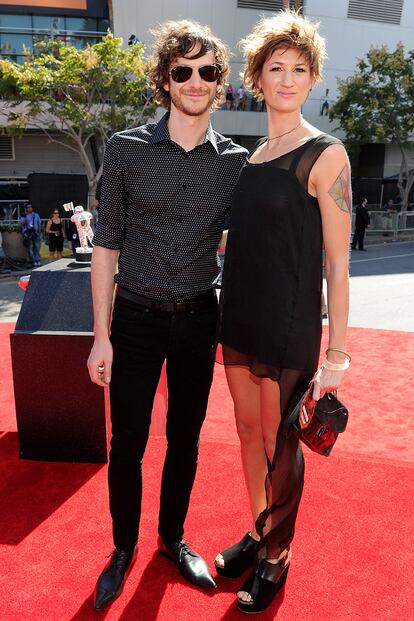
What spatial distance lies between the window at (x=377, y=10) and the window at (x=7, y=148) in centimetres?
1789

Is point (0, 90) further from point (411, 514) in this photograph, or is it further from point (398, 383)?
point (411, 514)

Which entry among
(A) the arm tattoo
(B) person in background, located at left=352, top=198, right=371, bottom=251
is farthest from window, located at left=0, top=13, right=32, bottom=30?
(A) the arm tattoo

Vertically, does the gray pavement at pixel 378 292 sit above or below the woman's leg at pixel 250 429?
below

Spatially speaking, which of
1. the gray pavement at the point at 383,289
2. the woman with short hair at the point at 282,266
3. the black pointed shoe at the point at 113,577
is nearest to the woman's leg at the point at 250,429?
the woman with short hair at the point at 282,266

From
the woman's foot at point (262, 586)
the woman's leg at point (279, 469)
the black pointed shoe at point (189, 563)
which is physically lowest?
the black pointed shoe at point (189, 563)

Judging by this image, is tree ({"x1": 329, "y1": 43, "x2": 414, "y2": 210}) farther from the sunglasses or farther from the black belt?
the black belt

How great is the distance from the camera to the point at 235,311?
2.29 m

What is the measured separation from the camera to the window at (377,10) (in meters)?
28.5

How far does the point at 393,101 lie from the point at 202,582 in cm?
2270

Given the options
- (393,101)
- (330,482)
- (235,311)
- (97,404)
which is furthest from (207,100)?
(393,101)

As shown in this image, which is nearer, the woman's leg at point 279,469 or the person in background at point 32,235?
the woman's leg at point 279,469

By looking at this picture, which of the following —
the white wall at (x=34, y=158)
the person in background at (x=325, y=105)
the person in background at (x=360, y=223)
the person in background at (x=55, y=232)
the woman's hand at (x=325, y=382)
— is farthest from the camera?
the white wall at (x=34, y=158)

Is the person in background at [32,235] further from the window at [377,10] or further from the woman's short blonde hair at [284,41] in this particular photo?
the window at [377,10]

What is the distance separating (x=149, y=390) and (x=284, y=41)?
1.46m
